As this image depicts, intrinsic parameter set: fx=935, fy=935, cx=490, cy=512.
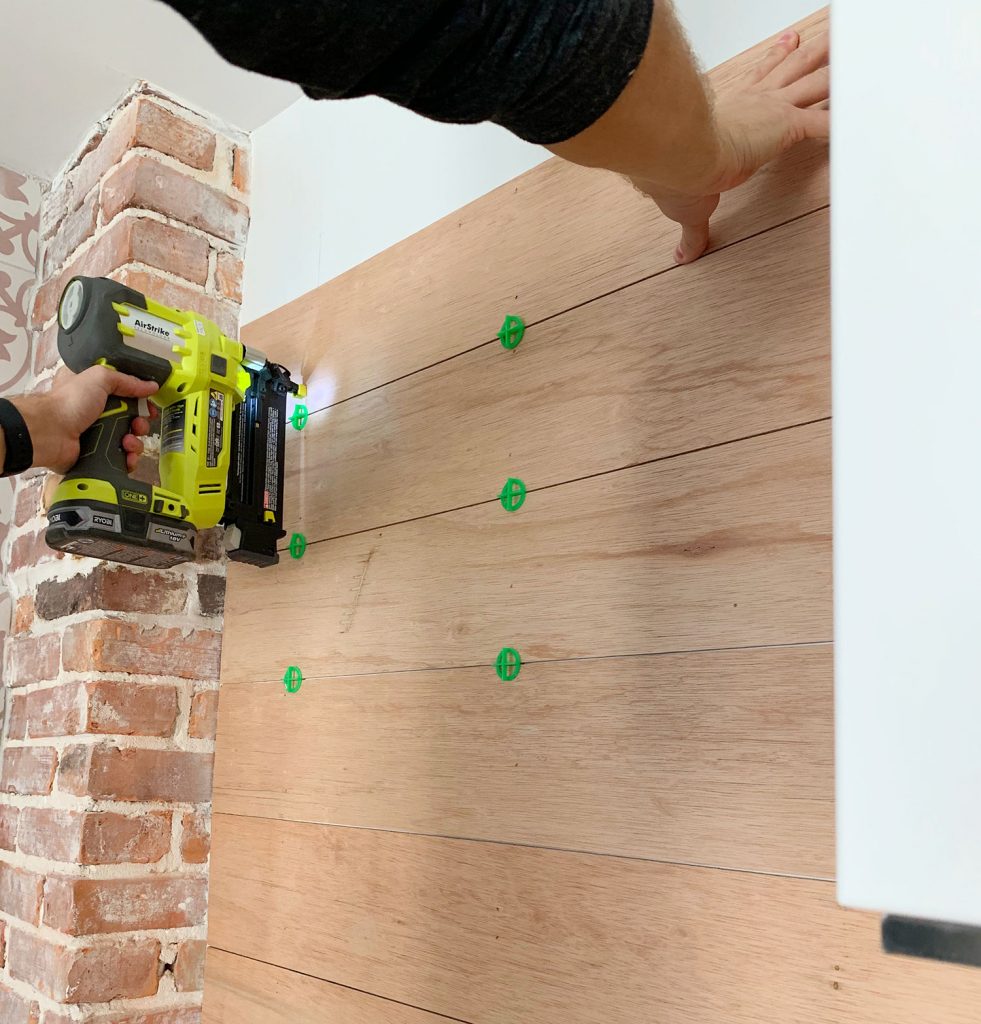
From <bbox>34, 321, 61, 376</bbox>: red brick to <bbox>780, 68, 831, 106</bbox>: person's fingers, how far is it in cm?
131

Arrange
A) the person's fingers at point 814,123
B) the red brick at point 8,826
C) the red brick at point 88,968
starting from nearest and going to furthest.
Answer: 1. the person's fingers at point 814,123
2. the red brick at point 88,968
3. the red brick at point 8,826

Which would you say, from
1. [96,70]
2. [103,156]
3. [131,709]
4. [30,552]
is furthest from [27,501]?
[96,70]

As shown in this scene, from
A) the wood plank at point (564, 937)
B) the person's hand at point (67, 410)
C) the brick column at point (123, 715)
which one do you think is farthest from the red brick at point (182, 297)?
the wood plank at point (564, 937)

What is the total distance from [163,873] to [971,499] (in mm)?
1321

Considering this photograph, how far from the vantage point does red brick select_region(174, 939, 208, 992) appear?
1344 mm

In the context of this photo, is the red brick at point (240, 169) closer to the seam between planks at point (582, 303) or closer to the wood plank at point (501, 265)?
the wood plank at point (501, 265)

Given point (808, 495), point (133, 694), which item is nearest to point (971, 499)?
point (808, 495)

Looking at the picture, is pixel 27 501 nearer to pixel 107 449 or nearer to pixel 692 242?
pixel 107 449

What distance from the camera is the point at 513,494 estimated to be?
1.05 meters

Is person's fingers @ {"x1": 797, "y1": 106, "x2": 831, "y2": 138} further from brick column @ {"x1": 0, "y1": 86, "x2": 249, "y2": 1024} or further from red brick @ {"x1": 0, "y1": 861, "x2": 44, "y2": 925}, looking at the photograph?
red brick @ {"x1": 0, "y1": 861, "x2": 44, "y2": 925}

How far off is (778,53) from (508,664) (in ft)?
2.16

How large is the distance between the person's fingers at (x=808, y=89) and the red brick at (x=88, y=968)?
4.32ft

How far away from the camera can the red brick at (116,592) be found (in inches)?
53.3

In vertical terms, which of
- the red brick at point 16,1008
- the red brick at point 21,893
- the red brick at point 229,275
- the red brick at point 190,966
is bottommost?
the red brick at point 16,1008
